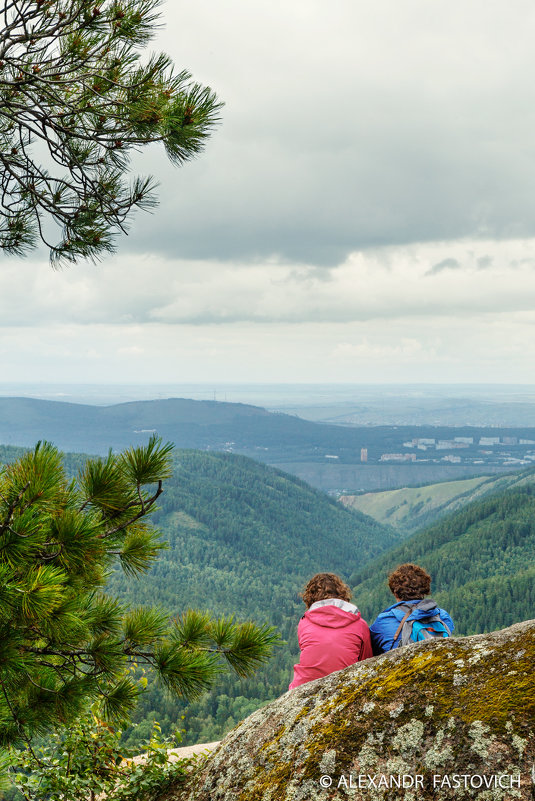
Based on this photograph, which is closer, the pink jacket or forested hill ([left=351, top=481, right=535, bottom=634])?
the pink jacket

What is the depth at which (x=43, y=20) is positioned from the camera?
4969mm

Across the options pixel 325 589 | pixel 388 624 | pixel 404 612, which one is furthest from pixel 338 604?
pixel 404 612

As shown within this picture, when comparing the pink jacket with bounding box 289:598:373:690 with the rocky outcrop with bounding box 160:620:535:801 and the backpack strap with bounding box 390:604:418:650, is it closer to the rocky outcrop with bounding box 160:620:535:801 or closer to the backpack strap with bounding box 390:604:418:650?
the backpack strap with bounding box 390:604:418:650

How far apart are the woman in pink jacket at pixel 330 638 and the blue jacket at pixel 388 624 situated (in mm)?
76

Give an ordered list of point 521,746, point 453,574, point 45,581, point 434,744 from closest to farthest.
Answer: point 521,746 → point 434,744 → point 45,581 → point 453,574

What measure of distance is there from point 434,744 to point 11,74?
6.56m

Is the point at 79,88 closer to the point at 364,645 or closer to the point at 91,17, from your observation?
the point at 91,17

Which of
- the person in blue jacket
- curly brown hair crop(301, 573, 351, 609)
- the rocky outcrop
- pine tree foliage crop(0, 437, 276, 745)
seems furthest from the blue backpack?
pine tree foliage crop(0, 437, 276, 745)

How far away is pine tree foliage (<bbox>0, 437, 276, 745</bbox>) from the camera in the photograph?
12.3ft

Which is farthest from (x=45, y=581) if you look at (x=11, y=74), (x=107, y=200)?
(x=11, y=74)

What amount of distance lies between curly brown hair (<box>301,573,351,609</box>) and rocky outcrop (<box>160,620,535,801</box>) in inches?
69.0

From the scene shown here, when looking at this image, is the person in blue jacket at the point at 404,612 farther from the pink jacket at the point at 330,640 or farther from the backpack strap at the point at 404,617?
the pink jacket at the point at 330,640

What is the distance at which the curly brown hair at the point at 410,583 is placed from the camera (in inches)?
207

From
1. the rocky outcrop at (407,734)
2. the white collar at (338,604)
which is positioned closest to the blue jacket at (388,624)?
the white collar at (338,604)
